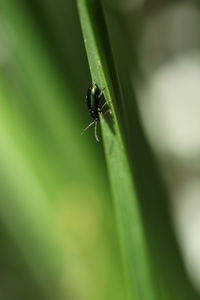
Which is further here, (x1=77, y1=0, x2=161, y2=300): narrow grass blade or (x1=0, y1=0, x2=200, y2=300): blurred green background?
(x1=0, y1=0, x2=200, y2=300): blurred green background

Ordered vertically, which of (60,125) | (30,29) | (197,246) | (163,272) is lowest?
(197,246)

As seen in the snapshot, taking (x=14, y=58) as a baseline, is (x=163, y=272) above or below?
below

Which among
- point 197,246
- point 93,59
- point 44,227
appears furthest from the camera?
point 197,246

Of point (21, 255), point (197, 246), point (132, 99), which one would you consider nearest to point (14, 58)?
point (132, 99)

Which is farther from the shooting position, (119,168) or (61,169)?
(61,169)

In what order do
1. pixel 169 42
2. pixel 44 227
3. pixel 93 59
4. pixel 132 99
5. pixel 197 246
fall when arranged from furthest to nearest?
pixel 169 42 < pixel 197 246 < pixel 44 227 < pixel 132 99 < pixel 93 59

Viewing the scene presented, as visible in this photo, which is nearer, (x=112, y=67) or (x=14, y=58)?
(x=112, y=67)

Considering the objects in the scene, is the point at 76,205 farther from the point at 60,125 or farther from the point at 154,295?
the point at 154,295

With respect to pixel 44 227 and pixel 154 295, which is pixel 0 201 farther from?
pixel 154 295

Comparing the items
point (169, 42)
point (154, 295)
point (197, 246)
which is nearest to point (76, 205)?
point (154, 295)

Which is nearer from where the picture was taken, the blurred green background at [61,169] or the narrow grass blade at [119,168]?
the narrow grass blade at [119,168]
